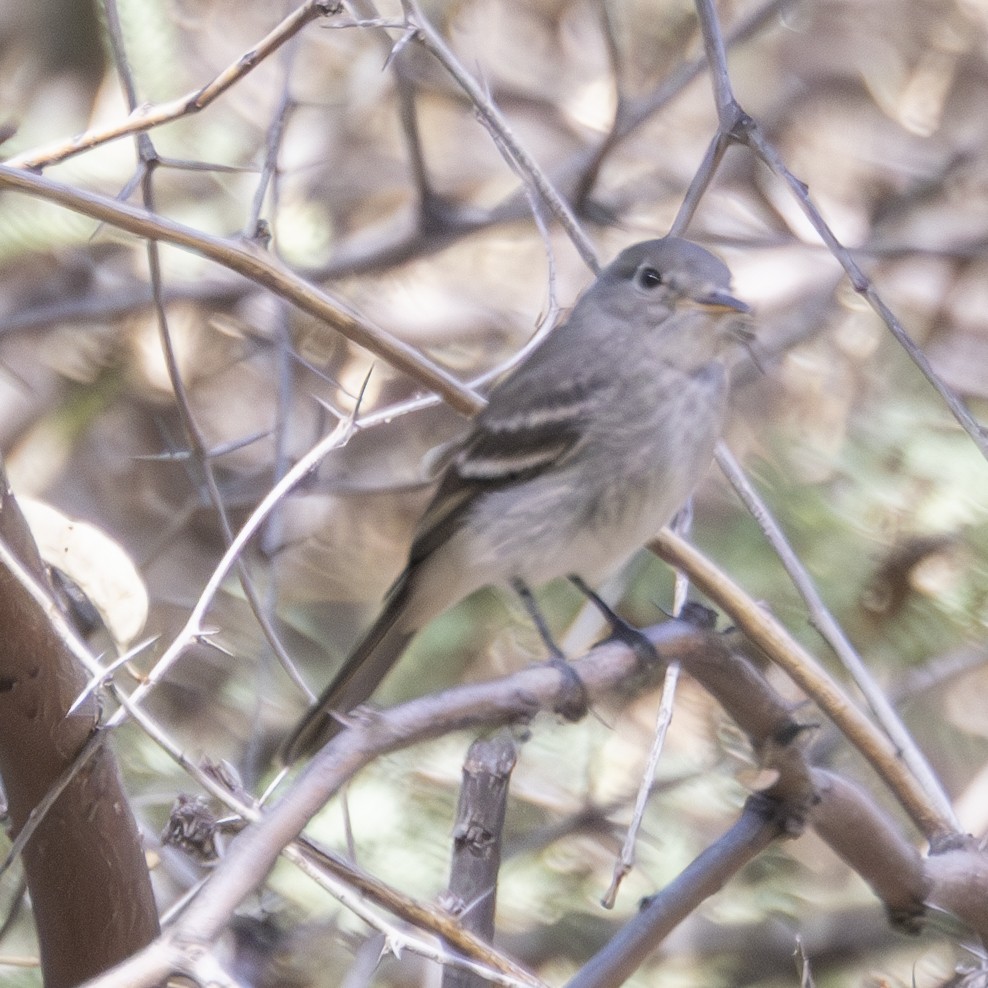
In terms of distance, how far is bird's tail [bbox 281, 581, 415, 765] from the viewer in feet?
8.03

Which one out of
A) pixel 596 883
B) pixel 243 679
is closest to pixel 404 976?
pixel 596 883

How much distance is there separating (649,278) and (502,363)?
2.49ft

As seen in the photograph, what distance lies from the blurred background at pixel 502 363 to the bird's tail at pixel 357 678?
2.44 ft

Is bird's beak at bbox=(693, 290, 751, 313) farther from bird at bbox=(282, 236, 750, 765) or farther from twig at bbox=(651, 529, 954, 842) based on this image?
twig at bbox=(651, 529, 954, 842)

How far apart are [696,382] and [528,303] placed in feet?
8.47

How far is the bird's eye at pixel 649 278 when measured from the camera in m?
2.89

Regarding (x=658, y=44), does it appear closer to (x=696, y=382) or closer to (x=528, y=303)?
(x=528, y=303)

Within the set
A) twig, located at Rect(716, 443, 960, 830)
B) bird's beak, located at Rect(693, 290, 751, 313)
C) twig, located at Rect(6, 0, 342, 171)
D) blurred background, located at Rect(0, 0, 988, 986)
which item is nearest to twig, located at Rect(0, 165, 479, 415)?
twig, located at Rect(6, 0, 342, 171)

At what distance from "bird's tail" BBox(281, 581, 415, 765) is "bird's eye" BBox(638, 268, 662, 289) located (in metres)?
0.77

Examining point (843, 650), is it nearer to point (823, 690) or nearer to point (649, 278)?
point (823, 690)

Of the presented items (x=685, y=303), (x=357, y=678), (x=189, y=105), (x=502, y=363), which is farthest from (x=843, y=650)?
(x=502, y=363)

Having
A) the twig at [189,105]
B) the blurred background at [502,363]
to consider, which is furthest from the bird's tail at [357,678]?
the twig at [189,105]

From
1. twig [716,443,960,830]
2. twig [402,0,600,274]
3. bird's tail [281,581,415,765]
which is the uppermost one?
twig [402,0,600,274]

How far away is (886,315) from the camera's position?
225 cm
